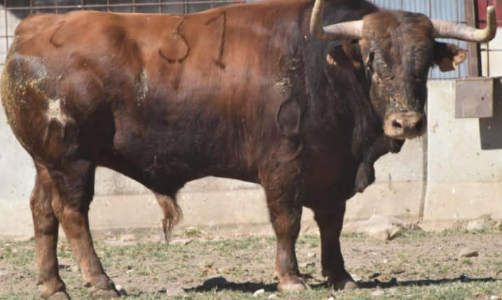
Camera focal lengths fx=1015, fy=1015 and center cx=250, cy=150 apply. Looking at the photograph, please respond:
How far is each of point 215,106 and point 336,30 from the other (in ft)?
3.69

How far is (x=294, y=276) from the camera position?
7.70 m

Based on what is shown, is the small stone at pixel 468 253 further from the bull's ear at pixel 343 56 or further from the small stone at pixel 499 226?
the bull's ear at pixel 343 56

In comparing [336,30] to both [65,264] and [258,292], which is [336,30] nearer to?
[258,292]

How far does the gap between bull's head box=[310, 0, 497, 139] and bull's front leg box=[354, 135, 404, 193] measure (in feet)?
1.28

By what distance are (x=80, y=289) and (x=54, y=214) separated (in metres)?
0.70

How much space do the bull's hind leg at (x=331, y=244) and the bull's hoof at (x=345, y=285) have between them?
4 cm

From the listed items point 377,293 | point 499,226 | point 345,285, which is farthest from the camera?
point 499,226

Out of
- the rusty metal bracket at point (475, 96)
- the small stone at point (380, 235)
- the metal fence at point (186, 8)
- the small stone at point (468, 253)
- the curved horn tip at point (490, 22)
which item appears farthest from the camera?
the metal fence at point (186, 8)

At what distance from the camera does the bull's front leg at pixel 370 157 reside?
7.96 m

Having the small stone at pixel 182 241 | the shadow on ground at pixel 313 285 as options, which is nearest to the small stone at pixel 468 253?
the shadow on ground at pixel 313 285

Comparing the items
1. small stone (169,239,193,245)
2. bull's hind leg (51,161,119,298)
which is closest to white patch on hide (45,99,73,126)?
bull's hind leg (51,161,119,298)

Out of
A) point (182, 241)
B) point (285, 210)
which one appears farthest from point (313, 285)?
point (182, 241)

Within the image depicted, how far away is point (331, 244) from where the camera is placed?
8141mm

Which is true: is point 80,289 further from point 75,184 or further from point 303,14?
point 303,14
